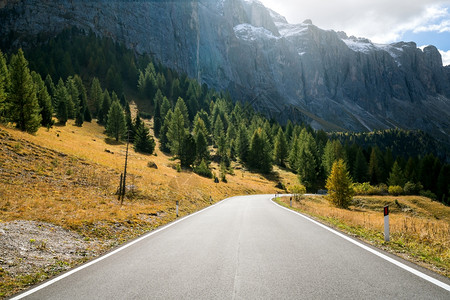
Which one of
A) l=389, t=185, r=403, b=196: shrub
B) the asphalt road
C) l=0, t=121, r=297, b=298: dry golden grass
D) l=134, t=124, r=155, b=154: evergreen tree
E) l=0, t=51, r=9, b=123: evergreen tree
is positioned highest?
l=0, t=51, r=9, b=123: evergreen tree

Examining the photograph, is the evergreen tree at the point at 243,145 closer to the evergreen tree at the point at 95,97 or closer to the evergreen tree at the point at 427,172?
the evergreen tree at the point at 427,172

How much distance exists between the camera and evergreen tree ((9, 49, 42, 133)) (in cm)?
3306

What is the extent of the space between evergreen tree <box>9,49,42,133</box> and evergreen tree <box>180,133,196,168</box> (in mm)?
27117

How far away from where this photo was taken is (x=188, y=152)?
5281 cm

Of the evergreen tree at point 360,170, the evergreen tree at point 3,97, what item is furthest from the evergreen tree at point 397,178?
the evergreen tree at point 3,97

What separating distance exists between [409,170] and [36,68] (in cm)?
13300

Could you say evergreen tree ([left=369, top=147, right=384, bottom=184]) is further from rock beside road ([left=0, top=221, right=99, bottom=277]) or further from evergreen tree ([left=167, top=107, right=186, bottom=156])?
rock beside road ([left=0, top=221, right=99, bottom=277])

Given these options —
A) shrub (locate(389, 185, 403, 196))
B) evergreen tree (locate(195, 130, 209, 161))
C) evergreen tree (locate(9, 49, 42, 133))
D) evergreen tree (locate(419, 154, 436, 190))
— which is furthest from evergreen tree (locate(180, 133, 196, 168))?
evergreen tree (locate(419, 154, 436, 190))

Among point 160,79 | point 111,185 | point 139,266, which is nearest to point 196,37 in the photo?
point 160,79

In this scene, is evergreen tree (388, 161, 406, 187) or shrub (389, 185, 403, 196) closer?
shrub (389, 185, 403, 196)

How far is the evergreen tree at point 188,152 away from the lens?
52.6 meters

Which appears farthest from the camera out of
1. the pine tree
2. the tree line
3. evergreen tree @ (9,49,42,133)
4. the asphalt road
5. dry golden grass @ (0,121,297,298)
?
the tree line

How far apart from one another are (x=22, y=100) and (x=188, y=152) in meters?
29.8

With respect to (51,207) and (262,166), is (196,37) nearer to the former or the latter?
(262,166)
